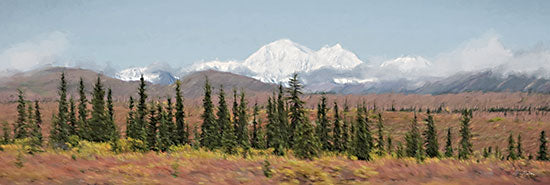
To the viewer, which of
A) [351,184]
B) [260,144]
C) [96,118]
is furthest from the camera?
[260,144]

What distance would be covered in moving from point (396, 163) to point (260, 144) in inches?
2098

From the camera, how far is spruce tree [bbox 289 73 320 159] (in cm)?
3608

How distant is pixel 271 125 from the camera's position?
3029 inches

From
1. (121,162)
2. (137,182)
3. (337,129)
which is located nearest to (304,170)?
(137,182)

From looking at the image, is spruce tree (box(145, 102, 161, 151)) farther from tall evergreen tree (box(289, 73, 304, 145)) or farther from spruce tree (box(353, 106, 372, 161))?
spruce tree (box(353, 106, 372, 161))

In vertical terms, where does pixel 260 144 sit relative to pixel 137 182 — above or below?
below

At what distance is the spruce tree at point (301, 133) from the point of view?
36075mm

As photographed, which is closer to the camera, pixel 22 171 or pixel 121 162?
pixel 22 171

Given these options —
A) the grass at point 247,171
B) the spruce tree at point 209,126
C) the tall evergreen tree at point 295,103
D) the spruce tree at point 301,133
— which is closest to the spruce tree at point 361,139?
the spruce tree at point 301,133

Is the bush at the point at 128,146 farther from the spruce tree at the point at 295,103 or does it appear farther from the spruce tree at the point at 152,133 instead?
the spruce tree at the point at 295,103

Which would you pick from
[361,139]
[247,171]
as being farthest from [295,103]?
[247,171]

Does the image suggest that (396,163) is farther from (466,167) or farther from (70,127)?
(70,127)

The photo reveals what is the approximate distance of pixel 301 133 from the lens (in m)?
36.2

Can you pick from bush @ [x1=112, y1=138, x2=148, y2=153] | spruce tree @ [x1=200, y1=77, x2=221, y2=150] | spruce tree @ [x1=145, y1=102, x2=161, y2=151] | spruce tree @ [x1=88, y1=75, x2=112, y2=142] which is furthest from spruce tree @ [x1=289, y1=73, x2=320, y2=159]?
spruce tree @ [x1=88, y1=75, x2=112, y2=142]
